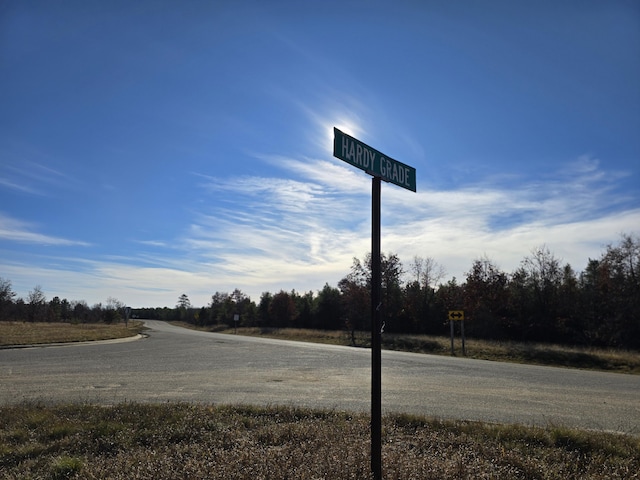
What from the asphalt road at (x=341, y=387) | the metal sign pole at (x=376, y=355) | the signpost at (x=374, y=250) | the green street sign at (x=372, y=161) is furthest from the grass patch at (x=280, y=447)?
the green street sign at (x=372, y=161)

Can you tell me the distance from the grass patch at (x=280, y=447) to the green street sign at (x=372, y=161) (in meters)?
2.73

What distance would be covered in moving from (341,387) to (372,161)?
855cm

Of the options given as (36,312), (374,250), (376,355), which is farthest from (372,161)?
(36,312)

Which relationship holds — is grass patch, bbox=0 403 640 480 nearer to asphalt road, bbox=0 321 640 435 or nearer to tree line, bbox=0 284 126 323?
asphalt road, bbox=0 321 640 435

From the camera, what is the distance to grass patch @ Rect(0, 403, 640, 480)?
13.8ft

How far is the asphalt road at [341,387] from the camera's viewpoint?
8508mm

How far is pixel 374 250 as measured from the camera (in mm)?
4012

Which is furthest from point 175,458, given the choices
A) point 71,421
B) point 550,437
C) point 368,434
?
point 550,437

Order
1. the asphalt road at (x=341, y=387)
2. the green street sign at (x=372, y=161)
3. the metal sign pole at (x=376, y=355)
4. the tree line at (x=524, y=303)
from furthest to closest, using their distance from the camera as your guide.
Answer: the tree line at (x=524, y=303)
the asphalt road at (x=341, y=387)
the metal sign pole at (x=376, y=355)
the green street sign at (x=372, y=161)

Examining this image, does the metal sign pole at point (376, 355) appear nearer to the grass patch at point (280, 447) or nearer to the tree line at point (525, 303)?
the grass patch at point (280, 447)

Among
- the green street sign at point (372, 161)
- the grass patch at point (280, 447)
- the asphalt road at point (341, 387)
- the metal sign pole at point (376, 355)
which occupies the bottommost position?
the asphalt road at point (341, 387)

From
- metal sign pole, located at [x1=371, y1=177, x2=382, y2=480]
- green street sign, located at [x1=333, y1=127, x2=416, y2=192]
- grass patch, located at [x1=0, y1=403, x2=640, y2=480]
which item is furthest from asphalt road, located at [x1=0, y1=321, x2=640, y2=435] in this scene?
green street sign, located at [x1=333, y1=127, x2=416, y2=192]

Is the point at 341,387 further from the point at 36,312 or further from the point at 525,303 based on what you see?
the point at 36,312

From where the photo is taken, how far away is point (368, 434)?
5523 millimetres
